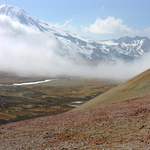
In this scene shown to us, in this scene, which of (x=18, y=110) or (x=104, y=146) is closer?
(x=104, y=146)

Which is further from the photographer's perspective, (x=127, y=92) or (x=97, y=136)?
(x=127, y=92)

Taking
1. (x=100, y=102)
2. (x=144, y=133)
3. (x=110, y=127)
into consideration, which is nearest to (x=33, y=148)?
(x=110, y=127)

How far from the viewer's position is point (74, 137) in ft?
47.0

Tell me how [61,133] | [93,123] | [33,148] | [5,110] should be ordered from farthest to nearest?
[5,110] → [93,123] → [61,133] → [33,148]

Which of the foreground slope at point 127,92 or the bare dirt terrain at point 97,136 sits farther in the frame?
the foreground slope at point 127,92

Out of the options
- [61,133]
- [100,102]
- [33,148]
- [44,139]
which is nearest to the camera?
[33,148]

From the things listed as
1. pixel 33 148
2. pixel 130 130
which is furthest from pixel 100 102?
pixel 33 148

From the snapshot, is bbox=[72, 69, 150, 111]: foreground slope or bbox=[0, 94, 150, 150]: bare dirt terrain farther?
bbox=[72, 69, 150, 111]: foreground slope

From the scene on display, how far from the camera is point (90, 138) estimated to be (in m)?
13.6

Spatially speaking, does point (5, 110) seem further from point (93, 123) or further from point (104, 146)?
point (104, 146)

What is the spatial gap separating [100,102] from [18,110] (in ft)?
71.3

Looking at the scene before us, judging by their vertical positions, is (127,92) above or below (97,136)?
above

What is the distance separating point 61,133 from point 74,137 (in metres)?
1.76

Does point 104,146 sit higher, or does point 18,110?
point 104,146
